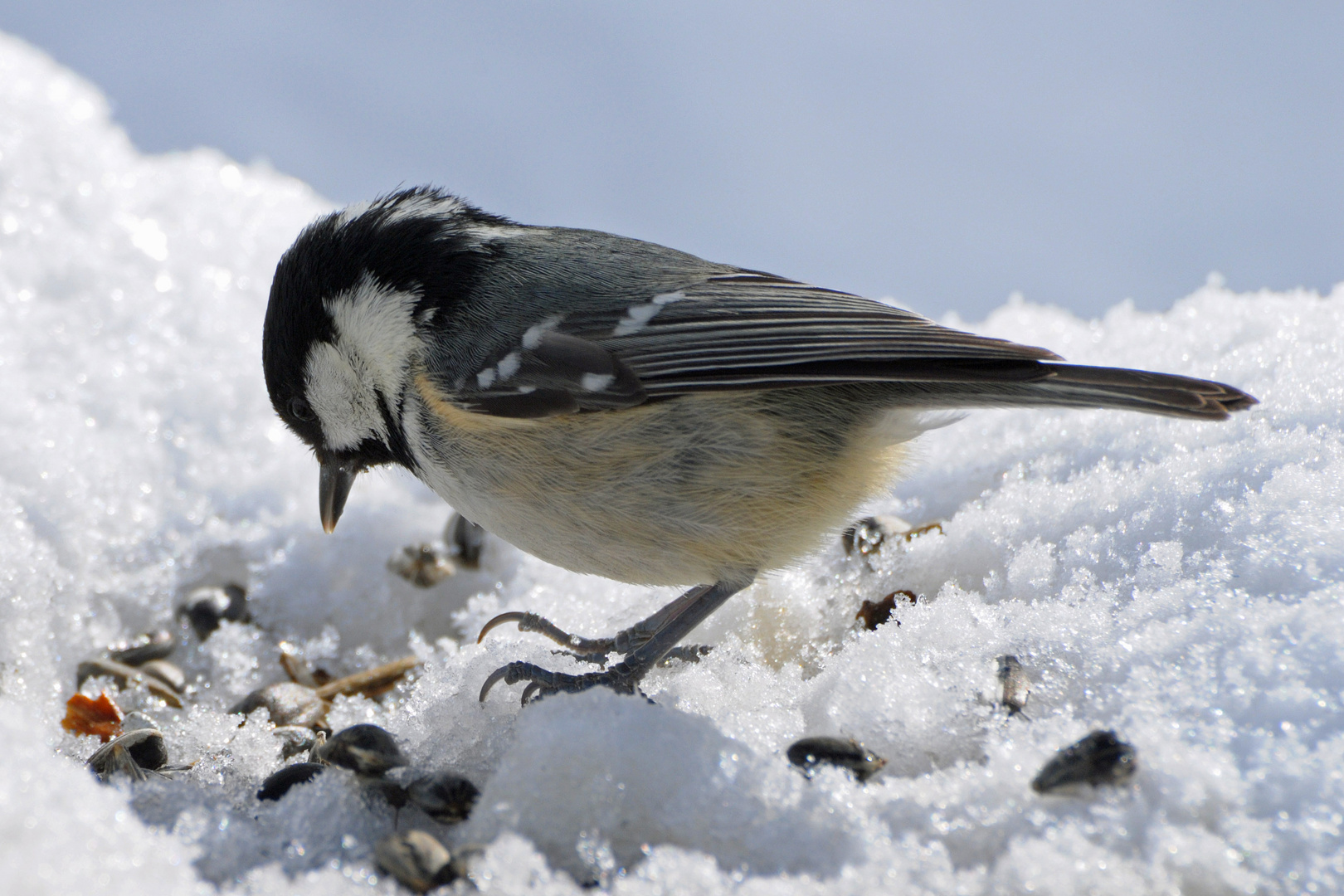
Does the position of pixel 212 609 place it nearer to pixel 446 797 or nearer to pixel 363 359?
pixel 363 359

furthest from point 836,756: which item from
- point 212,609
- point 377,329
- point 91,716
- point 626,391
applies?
point 212,609

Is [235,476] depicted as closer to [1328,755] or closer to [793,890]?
[793,890]

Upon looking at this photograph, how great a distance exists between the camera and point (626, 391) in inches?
49.3

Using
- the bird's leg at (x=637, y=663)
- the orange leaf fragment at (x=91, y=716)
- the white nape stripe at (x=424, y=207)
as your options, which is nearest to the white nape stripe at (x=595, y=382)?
the bird's leg at (x=637, y=663)

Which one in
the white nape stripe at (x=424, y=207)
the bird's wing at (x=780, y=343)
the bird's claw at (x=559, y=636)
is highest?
the white nape stripe at (x=424, y=207)

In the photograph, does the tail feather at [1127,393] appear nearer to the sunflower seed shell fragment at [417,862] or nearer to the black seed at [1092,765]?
the black seed at [1092,765]

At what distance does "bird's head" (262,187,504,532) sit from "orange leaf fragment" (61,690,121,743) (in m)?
0.52

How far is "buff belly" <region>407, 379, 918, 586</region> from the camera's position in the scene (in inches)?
49.3

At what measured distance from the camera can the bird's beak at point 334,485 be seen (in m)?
1.56

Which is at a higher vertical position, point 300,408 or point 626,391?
point 626,391

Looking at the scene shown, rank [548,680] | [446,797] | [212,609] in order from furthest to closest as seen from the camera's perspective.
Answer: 1. [212,609]
2. [548,680]
3. [446,797]

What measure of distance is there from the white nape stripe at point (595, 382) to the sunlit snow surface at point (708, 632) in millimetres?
416

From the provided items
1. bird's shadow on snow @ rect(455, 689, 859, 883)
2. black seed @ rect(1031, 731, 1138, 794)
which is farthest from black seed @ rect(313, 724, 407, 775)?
black seed @ rect(1031, 731, 1138, 794)

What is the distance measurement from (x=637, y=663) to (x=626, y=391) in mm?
397
